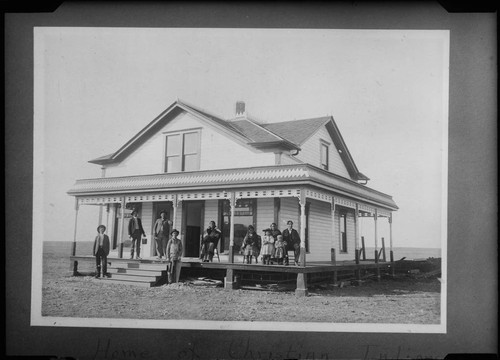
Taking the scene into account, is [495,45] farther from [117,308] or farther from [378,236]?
[117,308]

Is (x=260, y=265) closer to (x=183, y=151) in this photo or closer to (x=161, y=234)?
(x=161, y=234)

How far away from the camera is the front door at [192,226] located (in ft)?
44.5

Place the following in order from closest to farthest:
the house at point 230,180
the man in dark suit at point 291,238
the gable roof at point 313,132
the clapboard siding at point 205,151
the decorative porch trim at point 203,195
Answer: the gable roof at point 313,132
the man in dark suit at point 291,238
the house at point 230,180
the decorative porch trim at point 203,195
the clapboard siding at point 205,151

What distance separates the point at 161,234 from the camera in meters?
13.5

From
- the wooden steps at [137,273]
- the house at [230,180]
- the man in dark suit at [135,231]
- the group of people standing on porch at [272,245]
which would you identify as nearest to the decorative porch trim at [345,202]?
the house at [230,180]

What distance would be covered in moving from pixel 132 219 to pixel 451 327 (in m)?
8.16

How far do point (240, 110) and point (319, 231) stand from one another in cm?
422

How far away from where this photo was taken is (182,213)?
45.9 feet

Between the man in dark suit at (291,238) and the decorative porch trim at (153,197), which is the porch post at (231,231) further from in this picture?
the decorative porch trim at (153,197)

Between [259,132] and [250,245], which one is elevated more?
[259,132]

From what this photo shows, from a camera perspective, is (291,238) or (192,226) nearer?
(291,238)

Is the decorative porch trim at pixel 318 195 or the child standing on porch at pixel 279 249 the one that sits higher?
the decorative porch trim at pixel 318 195

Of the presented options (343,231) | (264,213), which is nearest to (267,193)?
(264,213)

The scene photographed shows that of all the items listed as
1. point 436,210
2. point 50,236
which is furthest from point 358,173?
point 50,236
